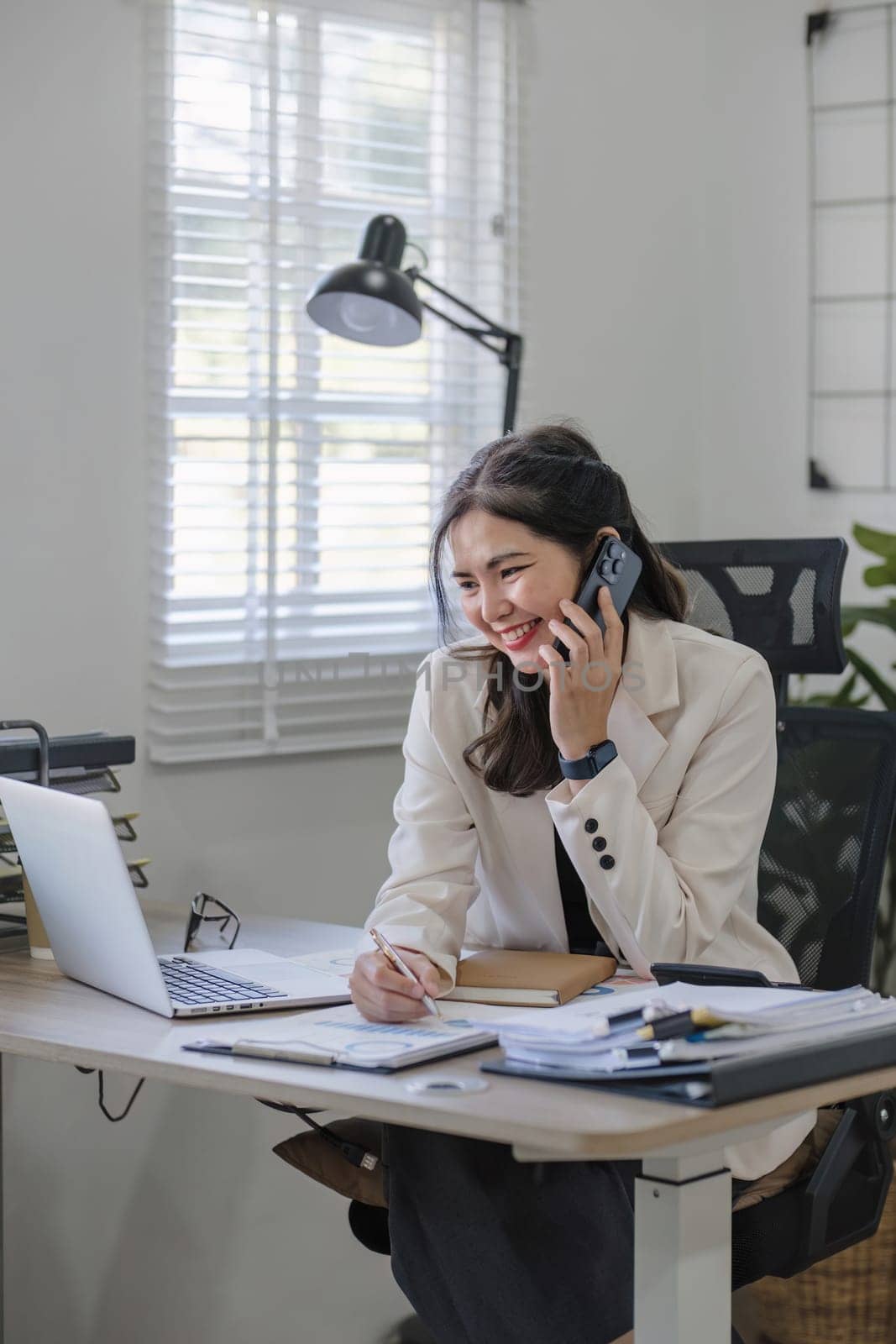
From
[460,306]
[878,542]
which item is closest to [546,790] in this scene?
[460,306]

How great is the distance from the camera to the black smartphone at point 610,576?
1.74 meters

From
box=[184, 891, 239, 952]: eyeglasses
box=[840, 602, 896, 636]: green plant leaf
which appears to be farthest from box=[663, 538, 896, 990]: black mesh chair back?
box=[840, 602, 896, 636]: green plant leaf

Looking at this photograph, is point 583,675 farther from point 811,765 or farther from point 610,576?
point 811,765

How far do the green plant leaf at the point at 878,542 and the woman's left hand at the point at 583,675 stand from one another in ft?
3.85

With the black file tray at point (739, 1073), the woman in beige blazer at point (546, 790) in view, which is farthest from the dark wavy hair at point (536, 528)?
the black file tray at point (739, 1073)

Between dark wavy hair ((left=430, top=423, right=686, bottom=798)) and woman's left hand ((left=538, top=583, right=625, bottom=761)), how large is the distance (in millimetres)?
78

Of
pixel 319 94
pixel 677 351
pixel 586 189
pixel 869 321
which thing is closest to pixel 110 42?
pixel 319 94

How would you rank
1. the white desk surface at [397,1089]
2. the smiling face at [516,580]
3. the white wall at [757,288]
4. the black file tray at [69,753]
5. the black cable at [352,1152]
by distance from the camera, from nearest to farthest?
the white desk surface at [397,1089]
the black cable at [352,1152]
the smiling face at [516,580]
the black file tray at [69,753]
the white wall at [757,288]

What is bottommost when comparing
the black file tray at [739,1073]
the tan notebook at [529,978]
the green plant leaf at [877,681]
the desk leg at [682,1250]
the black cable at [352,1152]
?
the black cable at [352,1152]

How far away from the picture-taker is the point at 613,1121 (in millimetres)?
1062

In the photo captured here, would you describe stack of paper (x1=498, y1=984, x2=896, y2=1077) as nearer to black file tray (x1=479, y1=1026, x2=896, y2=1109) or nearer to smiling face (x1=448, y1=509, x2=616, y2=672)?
black file tray (x1=479, y1=1026, x2=896, y2=1109)

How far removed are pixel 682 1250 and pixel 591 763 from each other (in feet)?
1.99

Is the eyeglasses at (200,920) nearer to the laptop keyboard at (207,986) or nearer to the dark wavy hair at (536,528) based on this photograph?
the laptop keyboard at (207,986)

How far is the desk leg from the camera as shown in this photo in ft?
3.78
